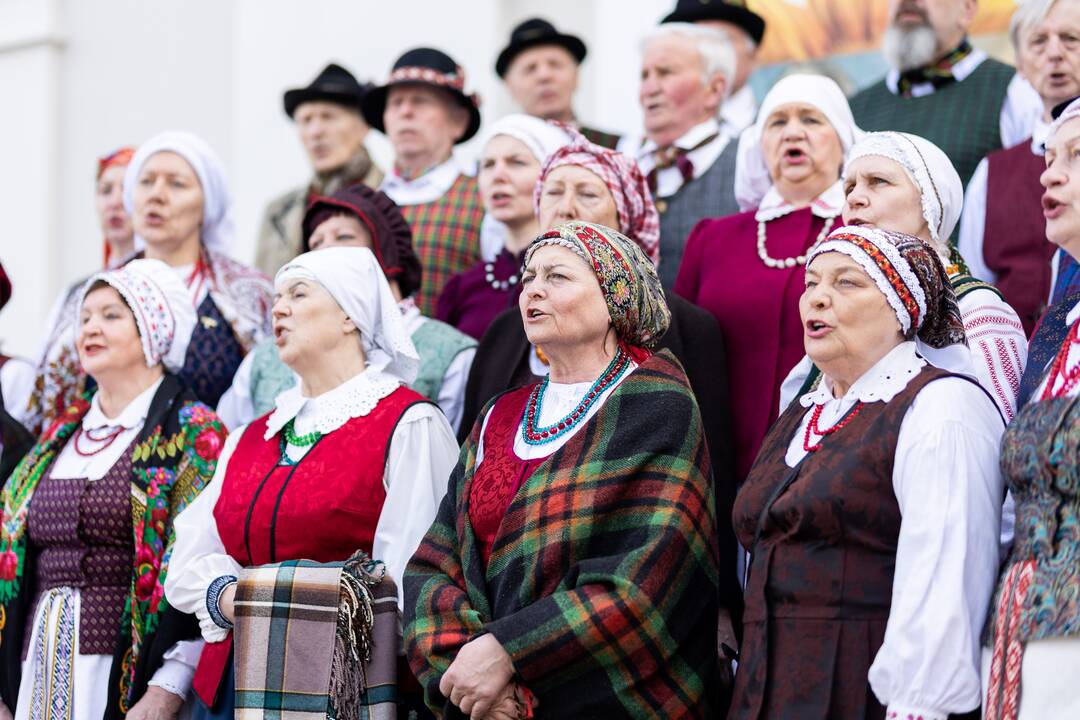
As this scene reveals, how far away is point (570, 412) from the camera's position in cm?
418

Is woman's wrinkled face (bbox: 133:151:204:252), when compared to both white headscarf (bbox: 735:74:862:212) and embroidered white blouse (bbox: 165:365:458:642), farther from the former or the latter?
white headscarf (bbox: 735:74:862:212)

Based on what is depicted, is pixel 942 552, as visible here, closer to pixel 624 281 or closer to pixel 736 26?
pixel 624 281

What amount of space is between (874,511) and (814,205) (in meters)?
1.76

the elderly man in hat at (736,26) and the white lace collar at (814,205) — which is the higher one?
the elderly man in hat at (736,26)

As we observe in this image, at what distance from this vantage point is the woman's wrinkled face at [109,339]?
5191 mm

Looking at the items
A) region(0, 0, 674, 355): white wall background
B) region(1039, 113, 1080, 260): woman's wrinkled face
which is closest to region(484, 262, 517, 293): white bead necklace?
region(1039, 113, 1080, 260): woman's wrinkled face

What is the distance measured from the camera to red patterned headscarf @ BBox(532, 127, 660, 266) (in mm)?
5250

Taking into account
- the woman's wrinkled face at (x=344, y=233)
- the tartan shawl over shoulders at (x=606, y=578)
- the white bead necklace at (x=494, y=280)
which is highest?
the woman's wrinkled face at (x=344, y=233)

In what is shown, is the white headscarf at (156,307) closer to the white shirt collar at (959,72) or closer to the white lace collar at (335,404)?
the white lace collar at (335,404)

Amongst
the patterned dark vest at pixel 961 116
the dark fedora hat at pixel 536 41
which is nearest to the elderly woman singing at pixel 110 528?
the dark fedora hat at pixel 536 41

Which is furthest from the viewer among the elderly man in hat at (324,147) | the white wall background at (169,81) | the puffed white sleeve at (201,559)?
the white wall background at (169,81)

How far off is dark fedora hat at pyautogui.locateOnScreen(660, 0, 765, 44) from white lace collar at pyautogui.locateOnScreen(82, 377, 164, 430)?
9.32 feet

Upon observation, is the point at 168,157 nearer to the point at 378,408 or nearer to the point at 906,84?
the point at 378,408

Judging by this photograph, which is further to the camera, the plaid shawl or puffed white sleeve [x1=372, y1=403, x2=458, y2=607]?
puffed white sleeve [x1=372, y1=403, x2=458, y2=607]
